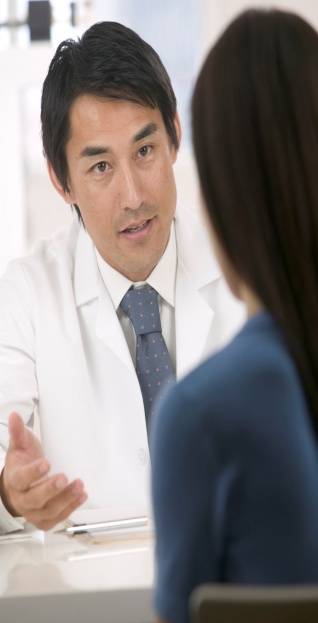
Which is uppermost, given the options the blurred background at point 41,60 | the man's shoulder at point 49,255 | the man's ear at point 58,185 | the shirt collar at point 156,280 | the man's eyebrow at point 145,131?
the blurred background at point 41,60

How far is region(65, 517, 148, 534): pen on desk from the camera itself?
5.98ft

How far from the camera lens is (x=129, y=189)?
2.27 metres

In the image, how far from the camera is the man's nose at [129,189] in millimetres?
2260

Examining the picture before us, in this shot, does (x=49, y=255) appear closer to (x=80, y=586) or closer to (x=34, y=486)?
(x=34, y=486)

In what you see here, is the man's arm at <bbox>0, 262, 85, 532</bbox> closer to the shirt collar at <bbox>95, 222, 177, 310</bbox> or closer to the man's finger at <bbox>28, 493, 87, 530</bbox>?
the man's finger at <bbox>28, 493, 87, 530</bbox>

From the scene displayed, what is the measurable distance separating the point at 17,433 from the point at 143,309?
2.19 ft

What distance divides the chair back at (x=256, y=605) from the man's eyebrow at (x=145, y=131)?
1582 mm

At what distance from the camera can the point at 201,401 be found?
3.01 ft

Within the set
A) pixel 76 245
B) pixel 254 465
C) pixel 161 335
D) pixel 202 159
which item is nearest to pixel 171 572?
pixel 254 465

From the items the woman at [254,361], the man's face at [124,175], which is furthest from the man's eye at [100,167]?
the woman at [254,361]

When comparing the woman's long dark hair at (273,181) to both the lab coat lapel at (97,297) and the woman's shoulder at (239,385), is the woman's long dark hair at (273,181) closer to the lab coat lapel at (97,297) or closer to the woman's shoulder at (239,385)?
the woman's shoulder at (239,385)

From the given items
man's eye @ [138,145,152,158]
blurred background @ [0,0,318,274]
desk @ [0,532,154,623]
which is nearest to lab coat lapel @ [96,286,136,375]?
man's eye @ [138,145,152,158]

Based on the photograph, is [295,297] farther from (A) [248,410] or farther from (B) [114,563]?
(B) [114,563]

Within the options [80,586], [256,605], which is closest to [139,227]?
[80,586]
